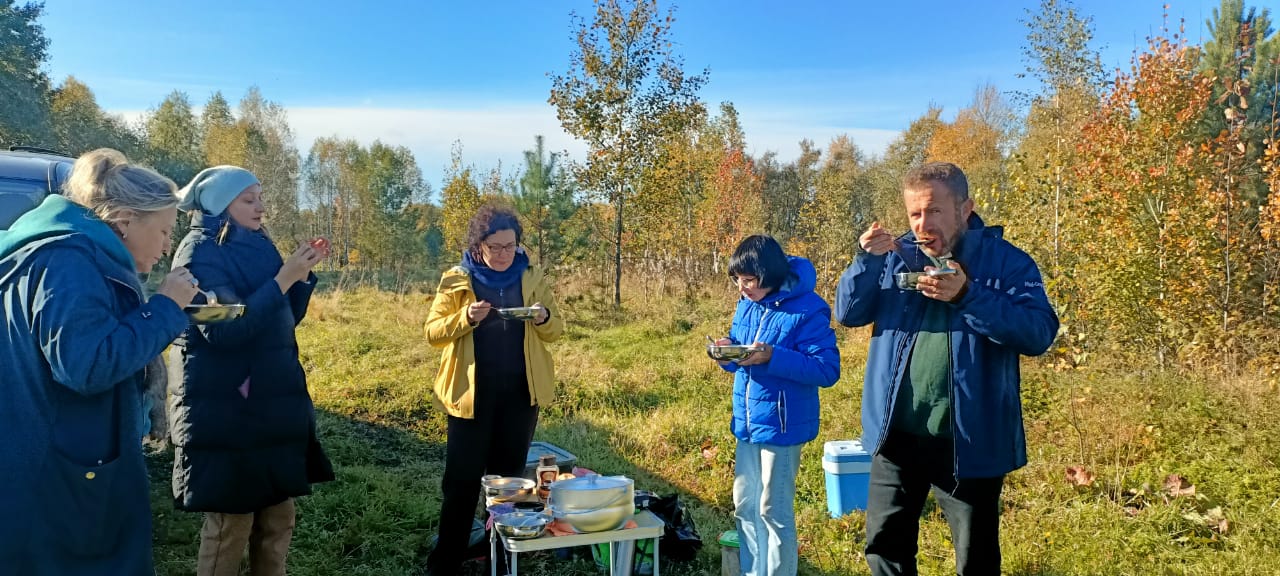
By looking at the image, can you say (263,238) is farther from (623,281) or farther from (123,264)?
(623,281)

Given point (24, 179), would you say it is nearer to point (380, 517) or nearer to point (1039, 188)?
point (380, 517)

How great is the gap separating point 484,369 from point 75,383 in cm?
176

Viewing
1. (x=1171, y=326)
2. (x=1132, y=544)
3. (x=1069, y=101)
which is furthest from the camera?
(x=1069, y=101)

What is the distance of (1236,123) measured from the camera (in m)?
7.39

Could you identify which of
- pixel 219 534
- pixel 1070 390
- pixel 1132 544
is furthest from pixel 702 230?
pixel 219 534

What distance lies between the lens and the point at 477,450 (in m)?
3.33

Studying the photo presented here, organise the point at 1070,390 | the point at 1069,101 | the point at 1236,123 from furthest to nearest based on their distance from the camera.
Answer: the point at 1069,101 → the point at 1236,123 → the point at 1070,390

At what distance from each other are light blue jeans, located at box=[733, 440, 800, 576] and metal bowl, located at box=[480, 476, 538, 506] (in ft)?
2.88

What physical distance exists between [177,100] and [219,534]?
37.3 metres

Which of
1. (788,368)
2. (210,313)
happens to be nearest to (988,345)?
(788,368)

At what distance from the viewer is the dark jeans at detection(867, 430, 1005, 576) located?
7.85 ft

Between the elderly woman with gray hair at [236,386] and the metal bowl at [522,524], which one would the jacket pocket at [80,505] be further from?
the metal bowl at [522,524]

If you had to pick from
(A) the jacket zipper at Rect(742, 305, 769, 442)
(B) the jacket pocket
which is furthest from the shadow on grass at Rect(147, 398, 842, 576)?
(B) the jacket pocket

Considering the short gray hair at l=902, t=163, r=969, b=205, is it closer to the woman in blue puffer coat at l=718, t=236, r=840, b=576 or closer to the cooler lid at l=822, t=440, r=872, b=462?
the woman in blue puffer coat at l=718, t=236, r=840, b=576
